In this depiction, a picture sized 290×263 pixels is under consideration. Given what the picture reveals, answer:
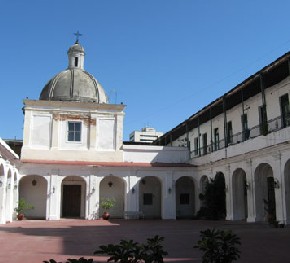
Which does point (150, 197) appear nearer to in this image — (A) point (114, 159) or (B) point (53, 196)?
(A) point (114, 159)

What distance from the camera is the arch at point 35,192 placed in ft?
94.6

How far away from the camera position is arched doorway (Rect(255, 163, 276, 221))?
21395 mm

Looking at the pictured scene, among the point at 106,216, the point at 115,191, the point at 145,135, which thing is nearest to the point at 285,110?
the point at 106,216

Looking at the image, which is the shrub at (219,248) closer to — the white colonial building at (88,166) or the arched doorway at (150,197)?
the white colonial building at (88,166)

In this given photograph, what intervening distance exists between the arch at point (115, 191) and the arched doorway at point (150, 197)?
152cm

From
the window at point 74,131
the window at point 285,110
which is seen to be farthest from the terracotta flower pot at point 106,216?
the window at point 285,110

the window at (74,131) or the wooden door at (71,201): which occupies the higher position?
the window at (74,131)

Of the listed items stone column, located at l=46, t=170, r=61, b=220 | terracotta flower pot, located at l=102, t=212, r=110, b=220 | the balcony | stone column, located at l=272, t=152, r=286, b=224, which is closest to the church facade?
stone column, located at l=46, t=170, r=61, b=220

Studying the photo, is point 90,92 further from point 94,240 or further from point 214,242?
point 214,242

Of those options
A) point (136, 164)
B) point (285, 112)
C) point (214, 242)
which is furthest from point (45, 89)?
point (214, 242)

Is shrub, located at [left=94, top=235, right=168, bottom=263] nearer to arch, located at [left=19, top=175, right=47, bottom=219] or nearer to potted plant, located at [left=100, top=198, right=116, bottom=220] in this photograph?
potted plant, located at [left=100, top=198, right=116, bottom=220]

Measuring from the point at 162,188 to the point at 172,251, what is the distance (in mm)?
18705

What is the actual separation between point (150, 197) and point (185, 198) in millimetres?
2788

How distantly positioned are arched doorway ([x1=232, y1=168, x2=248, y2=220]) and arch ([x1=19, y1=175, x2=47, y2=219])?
1363cm
